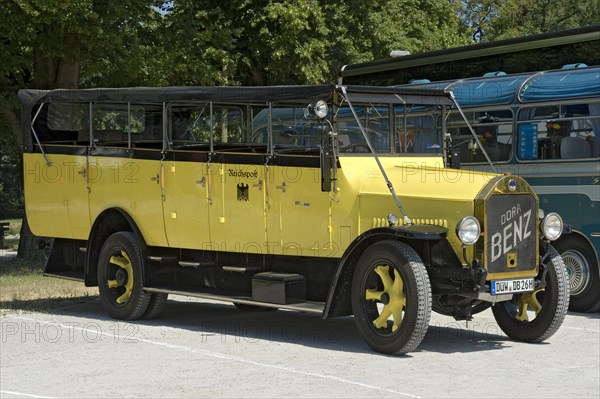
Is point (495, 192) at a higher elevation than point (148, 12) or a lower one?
lower

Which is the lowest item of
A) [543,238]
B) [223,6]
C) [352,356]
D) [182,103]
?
[352,356]

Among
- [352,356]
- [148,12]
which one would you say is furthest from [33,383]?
[148,12]

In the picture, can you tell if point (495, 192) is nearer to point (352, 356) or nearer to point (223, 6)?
point (352, 356)

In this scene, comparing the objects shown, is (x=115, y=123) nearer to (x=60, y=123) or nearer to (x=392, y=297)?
(x=60, y=123)

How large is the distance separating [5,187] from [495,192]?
46028mm

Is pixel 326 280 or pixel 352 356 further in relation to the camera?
pixel 326 280

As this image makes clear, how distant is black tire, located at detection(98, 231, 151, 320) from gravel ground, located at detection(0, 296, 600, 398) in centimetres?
24

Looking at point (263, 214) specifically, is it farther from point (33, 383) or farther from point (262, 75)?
point (262, 75)

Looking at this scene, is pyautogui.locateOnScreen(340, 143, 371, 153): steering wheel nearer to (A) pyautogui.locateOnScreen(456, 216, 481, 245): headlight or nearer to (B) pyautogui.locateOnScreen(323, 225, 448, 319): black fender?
(B) pyautogui.locateOnScreen(323, 225, 448, 319): black fender

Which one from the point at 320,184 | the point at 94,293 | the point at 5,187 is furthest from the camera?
the point at 5,187

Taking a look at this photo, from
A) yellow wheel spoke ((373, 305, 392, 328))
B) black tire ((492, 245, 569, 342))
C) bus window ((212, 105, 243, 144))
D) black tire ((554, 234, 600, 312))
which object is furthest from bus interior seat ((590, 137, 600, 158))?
yellow wheel spoke ((373, 305, 392, 328))

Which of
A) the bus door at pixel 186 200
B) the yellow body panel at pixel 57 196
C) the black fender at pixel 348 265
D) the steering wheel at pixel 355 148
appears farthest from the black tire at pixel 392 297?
the yellow body panel at pixel 57 196

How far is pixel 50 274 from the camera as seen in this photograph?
1438 centimetres

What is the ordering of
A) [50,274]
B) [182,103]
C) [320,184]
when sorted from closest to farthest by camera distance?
[320,184] < [182,103] < [50,274]
